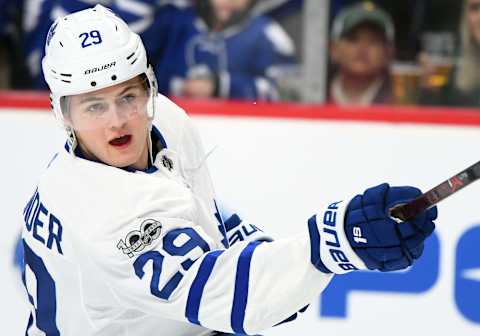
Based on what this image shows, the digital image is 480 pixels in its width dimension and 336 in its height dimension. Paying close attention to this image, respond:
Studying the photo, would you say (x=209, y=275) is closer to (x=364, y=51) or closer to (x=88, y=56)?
(x=88, y=56)

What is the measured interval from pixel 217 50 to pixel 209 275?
2.08 meters

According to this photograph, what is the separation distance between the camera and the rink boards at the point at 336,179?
288 cm

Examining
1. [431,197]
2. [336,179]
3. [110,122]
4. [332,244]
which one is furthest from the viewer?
[336,179]

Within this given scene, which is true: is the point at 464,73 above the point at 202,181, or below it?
below

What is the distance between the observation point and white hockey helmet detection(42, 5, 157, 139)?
1914mm

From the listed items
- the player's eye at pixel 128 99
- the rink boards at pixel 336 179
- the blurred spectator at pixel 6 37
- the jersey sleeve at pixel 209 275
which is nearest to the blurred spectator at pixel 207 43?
the blurred spectator at pixel 6 37

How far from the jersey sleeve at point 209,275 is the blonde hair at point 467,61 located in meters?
2.05

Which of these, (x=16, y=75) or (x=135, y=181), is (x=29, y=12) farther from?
(x=135, y=181)

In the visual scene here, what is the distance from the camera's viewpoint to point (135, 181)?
1.90 meters

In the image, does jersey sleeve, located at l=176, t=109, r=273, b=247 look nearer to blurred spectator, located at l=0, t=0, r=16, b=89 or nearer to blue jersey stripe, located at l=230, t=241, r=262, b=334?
blue jersey stripe, located at l=230, t=241, r=262, b=334

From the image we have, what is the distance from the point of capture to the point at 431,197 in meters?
1.58

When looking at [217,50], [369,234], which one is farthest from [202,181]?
[217,50]

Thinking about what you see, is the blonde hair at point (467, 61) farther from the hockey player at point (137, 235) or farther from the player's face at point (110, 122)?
the player's face at point (110, 122)

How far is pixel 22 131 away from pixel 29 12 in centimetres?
92
